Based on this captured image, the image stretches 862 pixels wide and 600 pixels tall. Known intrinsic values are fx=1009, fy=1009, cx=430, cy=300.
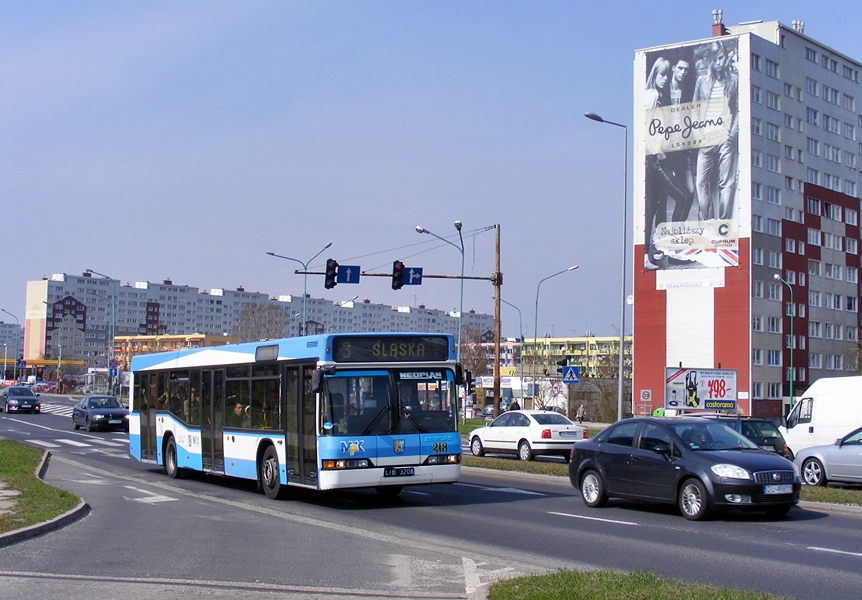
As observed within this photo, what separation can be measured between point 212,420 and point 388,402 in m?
5.31

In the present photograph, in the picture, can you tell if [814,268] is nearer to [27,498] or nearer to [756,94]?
[756,94]

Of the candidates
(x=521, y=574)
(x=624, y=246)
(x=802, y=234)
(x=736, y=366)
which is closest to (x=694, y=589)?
(x=521, y=574)

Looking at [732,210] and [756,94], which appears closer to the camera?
[732,210]

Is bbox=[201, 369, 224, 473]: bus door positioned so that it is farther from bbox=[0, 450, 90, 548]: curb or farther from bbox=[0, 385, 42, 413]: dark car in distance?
bbox=[0, 385, 42, 413]: dark car in distance

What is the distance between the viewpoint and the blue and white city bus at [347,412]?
15.7 meters

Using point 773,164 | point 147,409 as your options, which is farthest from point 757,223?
point 147,409

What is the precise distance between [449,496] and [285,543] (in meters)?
6.76

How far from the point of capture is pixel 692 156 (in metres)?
78.3

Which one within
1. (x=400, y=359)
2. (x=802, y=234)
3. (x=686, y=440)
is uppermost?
(x=802, y=234)

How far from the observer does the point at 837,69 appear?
88.6 metres

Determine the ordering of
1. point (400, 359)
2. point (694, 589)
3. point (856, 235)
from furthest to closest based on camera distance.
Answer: point (856, 235) < point (400, 359) < point (694, 589)

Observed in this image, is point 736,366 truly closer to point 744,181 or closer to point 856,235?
point 744,181

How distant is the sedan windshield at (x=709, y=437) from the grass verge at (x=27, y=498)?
8840 millimetres

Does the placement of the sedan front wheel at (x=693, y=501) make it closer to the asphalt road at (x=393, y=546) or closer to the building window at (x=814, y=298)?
the asphalt road at (x=393, y=546)
